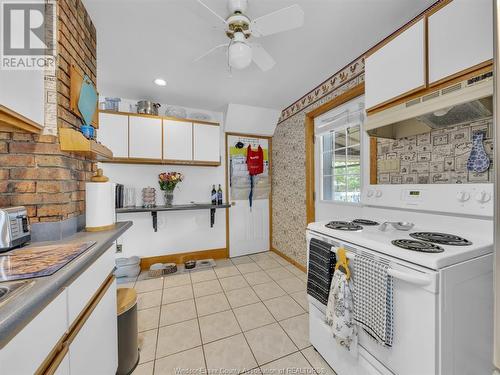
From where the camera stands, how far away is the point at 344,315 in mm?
1116

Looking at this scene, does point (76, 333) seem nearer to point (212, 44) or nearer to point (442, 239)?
point (442, 239)

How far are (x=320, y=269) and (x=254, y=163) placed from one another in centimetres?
240

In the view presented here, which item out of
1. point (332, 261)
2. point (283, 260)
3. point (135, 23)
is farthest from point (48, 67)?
point (283, 260)

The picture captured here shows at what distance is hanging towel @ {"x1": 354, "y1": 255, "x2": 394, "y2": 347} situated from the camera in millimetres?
952

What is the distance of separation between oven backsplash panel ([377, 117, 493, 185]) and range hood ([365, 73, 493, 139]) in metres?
0.06

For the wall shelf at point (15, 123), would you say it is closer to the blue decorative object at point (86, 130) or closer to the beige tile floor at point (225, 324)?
the blue decorative object at point (86, 130)

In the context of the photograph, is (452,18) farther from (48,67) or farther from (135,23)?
(48,67)

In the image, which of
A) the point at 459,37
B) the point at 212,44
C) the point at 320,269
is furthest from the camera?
the point at 212,44

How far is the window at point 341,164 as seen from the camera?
2.20m

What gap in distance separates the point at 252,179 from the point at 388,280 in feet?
9.14

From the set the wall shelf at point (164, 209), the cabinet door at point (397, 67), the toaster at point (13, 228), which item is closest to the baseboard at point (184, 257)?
the wall shelf at point (164, 209)

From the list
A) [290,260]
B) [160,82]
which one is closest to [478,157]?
[290,260]

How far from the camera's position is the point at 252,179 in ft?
11.9

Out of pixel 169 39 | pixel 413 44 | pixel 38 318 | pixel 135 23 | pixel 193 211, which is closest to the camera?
pixel 38 318
